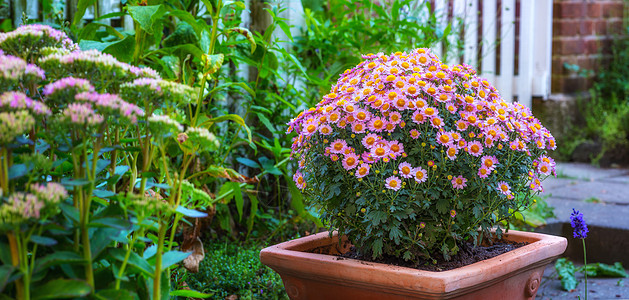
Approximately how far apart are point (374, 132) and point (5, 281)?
37.2 inches

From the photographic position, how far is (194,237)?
6.74 ft

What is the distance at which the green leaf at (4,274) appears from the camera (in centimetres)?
95

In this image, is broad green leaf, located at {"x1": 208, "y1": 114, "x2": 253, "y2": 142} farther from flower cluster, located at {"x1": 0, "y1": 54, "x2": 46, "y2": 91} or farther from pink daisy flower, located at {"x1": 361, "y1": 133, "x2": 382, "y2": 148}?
flower cluster, located at {"x1": 0, "y1": 54, "x2": 46, "y2": 91}

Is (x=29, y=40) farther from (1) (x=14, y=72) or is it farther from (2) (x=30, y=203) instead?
(2) (x=30, y=203)

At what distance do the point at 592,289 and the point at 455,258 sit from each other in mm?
1139

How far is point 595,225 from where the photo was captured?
286 centimetres

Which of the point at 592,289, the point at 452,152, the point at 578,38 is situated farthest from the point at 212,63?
the point at 578,38

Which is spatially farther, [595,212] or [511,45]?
[511,45]

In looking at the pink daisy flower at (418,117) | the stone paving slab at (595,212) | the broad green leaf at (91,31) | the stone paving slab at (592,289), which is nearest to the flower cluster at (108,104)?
the pink daisy flower at (418,117)

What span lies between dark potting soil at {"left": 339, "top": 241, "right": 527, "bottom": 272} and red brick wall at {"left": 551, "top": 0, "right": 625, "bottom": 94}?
3.89 metres

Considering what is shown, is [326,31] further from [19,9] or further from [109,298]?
[109,298]

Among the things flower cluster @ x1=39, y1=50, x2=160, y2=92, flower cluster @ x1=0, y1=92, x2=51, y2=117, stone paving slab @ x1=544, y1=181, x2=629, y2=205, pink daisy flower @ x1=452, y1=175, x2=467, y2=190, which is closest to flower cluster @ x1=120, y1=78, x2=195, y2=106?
flower cluster @ x1=39, y1=50, x2=160, y2=92

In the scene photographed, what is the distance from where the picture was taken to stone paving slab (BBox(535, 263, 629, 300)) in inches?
92.8

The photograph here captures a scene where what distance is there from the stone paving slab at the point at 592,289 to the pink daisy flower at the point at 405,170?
1.12 meters
